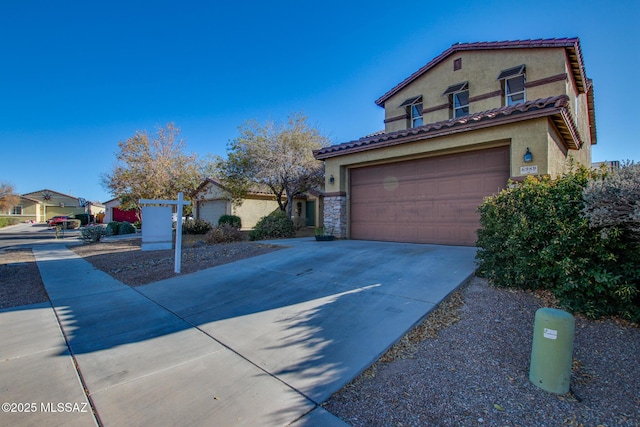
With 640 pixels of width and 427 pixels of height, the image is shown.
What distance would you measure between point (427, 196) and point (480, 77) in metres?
6.65

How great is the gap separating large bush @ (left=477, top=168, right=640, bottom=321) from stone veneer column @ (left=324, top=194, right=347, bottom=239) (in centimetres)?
639

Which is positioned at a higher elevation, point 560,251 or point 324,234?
point 560,251

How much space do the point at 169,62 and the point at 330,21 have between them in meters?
7.28

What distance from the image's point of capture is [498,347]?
341 centimetres

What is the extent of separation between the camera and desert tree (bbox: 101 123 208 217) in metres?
19.1

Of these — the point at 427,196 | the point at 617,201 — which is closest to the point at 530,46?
the point at 427,196

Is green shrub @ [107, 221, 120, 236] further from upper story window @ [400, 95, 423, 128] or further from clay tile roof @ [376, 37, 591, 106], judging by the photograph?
upper story window @ [400, 95, 423, 128]

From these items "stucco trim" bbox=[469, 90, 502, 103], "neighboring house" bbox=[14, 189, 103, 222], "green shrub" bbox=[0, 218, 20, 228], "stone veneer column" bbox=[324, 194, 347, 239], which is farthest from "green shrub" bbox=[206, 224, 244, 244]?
"neighboring house" bbox=[14, 189, 103, 222]

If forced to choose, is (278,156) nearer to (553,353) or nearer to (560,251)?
(560,251)

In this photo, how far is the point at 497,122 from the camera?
8.05 metres

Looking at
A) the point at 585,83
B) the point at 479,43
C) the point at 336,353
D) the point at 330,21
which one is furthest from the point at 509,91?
the point at 336,353

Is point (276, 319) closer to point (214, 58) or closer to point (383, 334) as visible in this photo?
point (383, 334)

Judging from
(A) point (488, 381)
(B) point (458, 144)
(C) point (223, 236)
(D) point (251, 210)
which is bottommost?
(A) point (488, 381)

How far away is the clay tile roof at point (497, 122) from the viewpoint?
24.1 feet
